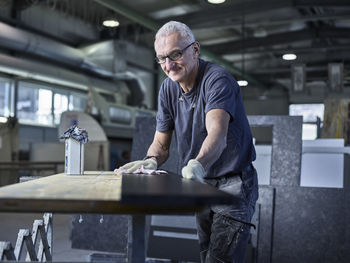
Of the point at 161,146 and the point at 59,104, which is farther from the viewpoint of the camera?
the point at 59,104

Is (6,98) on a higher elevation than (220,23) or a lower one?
lower

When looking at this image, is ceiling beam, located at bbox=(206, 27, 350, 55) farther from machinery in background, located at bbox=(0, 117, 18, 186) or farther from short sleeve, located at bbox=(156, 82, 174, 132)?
short sleeve, located at bbox=(156, 82, 174, 132)

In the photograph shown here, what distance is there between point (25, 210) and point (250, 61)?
12.9m

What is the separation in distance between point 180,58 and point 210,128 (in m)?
0.30

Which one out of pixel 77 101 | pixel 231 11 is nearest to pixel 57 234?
pixel 231 11

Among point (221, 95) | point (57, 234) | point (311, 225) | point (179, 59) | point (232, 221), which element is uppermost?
point (179, 59)

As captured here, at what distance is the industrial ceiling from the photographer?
297 inches

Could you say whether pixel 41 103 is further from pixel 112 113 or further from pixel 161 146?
pixel 161 146

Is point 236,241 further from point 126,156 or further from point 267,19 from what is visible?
point 126,156

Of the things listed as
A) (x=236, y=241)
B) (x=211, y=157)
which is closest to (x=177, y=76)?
(x=211, y=157)

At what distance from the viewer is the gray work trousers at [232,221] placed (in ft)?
5.47

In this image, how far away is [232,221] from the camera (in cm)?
169

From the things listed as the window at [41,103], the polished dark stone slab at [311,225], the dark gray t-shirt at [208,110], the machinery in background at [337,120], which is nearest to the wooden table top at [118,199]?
the dark gray t-shirt at [208,110]

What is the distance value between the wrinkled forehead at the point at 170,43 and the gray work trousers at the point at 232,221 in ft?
1.67
